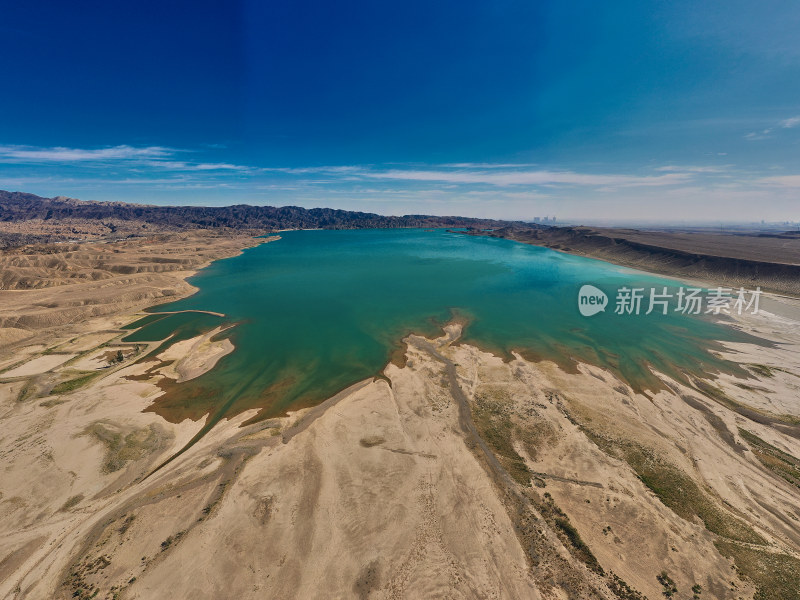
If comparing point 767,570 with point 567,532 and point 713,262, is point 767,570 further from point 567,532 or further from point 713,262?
point 713,262

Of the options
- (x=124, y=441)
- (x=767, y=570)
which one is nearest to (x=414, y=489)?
(x=767, y=570)

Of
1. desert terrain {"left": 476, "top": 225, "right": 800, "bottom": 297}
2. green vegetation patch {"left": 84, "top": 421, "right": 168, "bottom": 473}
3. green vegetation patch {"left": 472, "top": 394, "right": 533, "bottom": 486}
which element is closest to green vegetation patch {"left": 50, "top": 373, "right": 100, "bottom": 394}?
green vegetation patch {"left": 84, "top": 421, "right": 168, "bottom": 473}

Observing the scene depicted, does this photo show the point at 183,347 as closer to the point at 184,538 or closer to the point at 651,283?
the point at 184,538

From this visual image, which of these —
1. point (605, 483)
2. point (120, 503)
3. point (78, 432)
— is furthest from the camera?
point (78, 432)

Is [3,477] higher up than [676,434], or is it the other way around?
[676,434]

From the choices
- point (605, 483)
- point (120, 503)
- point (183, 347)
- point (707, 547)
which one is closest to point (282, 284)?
point (183, 347)

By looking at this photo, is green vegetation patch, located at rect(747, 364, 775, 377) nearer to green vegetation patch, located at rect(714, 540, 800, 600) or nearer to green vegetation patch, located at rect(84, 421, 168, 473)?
green vegetation patch, located at rect(714, 540, 800, 600)
